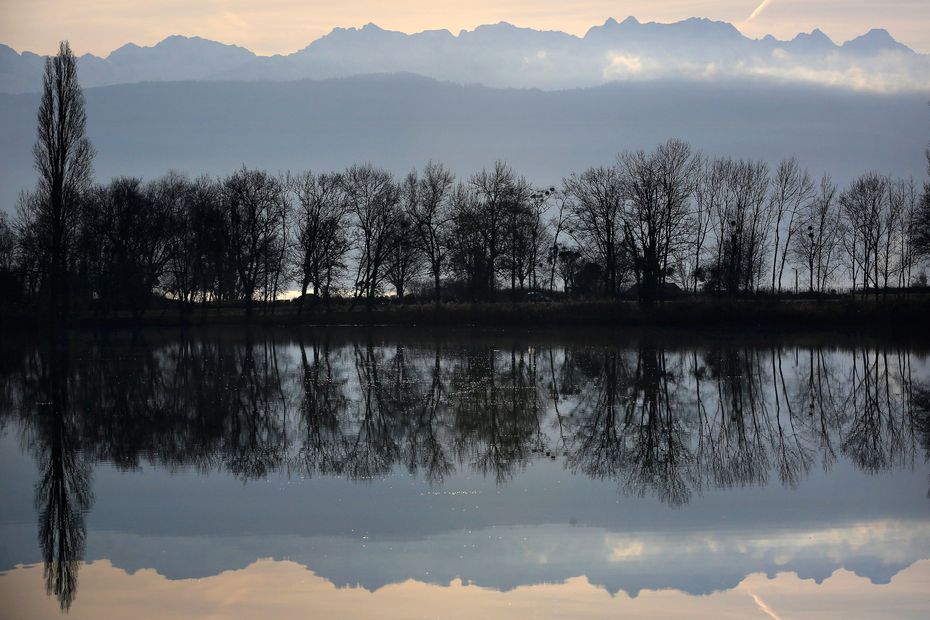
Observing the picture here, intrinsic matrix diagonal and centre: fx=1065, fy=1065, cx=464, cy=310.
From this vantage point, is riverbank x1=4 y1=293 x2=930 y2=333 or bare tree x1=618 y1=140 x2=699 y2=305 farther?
bare tree x1=618 y1=140 x2=699 y2=305

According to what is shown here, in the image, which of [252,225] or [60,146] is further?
[252,225]

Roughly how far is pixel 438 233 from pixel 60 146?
91.0 ft

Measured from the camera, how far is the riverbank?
172ft

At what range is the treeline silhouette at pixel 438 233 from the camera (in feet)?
226

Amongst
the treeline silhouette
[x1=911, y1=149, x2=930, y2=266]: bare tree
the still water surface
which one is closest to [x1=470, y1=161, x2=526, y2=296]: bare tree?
the treeline silhouette

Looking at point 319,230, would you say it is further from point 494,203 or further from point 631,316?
point 631,316

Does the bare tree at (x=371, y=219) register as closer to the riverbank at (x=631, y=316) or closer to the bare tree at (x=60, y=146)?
the riverbank at (x=631, y=316)

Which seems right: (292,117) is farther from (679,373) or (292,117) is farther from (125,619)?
(125,619)

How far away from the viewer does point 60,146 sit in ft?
183

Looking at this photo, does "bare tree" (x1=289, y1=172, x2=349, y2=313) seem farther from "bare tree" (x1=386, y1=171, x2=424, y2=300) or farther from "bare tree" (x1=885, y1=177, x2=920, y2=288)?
"bare tree" (x1=885, y1=177, x2=920, y2=288)

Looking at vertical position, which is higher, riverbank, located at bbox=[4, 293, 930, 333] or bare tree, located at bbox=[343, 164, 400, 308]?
bare tree, located at bbox=[343, 164, 400, 308]

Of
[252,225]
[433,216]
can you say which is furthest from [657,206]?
[252,225]

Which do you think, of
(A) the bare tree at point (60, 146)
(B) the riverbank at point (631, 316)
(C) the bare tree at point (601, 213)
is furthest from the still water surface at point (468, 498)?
(C) the bare tree at point (601, 213)

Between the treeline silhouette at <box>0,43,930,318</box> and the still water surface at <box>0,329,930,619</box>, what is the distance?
137ft
